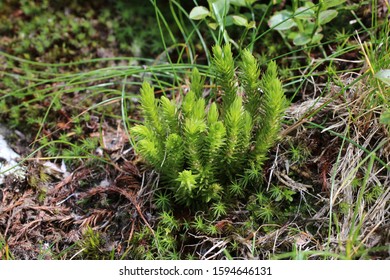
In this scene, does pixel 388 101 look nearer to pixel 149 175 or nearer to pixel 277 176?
pixel 277 176

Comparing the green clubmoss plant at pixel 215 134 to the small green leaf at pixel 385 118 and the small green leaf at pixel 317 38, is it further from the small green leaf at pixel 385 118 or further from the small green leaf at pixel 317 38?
the small green leaf at pixel 317 38

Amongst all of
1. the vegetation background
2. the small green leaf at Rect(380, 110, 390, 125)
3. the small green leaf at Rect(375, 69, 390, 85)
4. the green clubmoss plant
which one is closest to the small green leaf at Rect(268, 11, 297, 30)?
the vegetation background

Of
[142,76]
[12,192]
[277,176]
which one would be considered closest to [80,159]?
[12,192]

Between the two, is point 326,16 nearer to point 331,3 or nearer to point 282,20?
point 331,3

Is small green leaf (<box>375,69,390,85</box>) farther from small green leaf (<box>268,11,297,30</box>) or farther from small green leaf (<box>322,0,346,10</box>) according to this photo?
small green leaf (<box>268,11,297,30</box>)

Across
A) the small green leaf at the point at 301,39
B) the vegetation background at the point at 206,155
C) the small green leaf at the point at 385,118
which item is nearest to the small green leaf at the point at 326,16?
the vegetation background at the point at 206,155

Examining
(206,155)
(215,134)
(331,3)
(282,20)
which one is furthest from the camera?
(282,20)

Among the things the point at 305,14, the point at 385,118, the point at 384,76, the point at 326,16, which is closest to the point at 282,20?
the point at 305,14

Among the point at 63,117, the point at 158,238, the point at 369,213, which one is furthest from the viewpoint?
the point at 63,117
